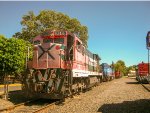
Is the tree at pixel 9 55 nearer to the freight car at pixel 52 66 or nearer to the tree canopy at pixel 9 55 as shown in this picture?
the tree canopy at pixel 9 55

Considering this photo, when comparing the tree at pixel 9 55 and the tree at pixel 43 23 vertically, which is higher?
the tree at pixel 43 23

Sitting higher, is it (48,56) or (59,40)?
(59,40)

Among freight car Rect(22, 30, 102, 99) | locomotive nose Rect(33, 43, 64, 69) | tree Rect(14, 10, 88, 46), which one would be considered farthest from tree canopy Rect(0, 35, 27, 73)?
tree Rect(14, 10, 88, 46)

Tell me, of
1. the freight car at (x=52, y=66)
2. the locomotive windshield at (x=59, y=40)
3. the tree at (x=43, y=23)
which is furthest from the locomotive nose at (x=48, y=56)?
the tree at (x=43, y=23)

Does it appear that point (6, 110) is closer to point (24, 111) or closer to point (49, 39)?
point (24, 111)

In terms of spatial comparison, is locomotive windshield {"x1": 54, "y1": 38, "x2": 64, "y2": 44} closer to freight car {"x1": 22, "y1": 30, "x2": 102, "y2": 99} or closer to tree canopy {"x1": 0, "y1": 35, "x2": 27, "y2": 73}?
freight car {"x1": 22, "y1": 30, "x2": 102, "y2": 99}

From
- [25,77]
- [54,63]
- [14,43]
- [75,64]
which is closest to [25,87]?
[25,77]

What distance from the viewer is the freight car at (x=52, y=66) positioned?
13281 millimetres

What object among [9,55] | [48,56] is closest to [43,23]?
[9,55]

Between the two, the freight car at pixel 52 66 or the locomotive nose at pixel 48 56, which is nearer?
the freight car at pixel 52 66

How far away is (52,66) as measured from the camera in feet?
46.3

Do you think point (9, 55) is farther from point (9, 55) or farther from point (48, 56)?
point (48, 56)

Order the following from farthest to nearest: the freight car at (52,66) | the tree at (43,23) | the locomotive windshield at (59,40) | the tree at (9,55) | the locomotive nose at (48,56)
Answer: the tree at (43,23) < the tree at (9,55) < the locomotive windshield at (59,40) < the locomotive nose at (48,56) < the freight car at (52,66)

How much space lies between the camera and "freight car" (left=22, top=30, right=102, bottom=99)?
43.6 feet
